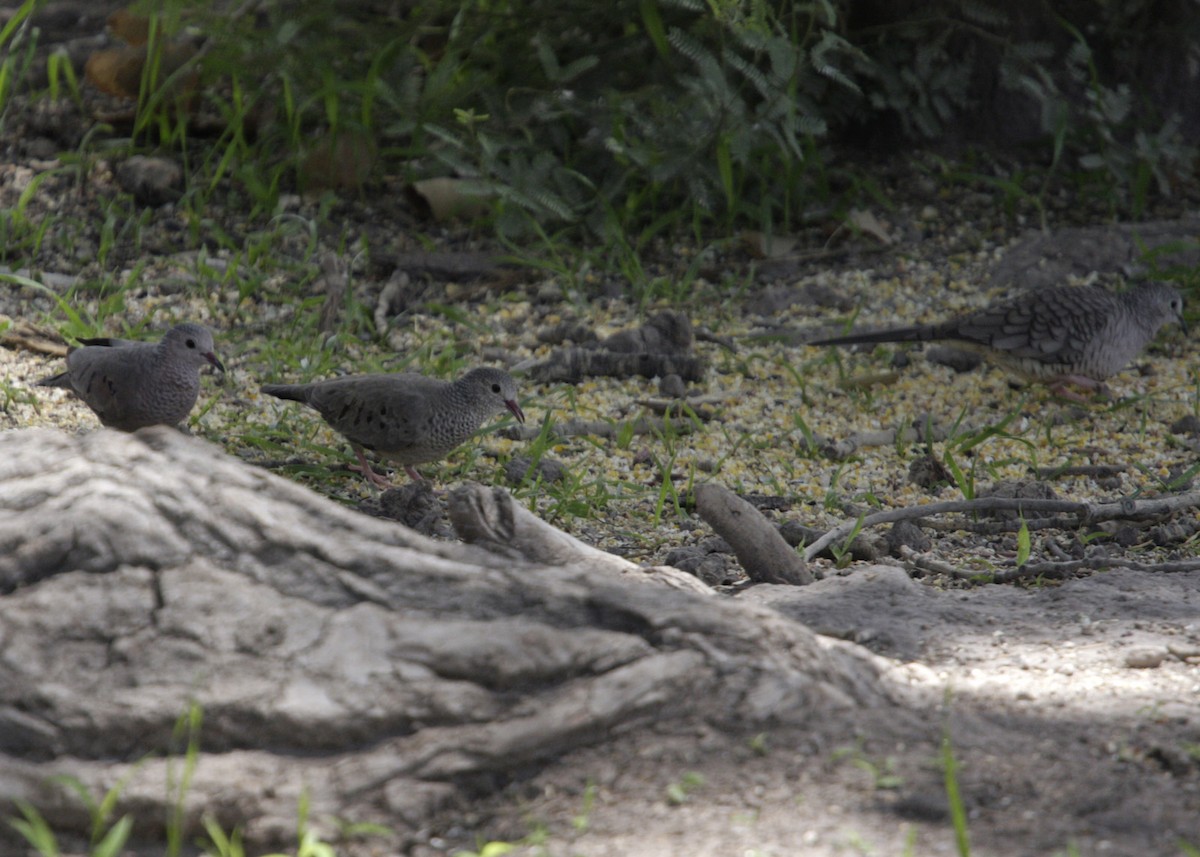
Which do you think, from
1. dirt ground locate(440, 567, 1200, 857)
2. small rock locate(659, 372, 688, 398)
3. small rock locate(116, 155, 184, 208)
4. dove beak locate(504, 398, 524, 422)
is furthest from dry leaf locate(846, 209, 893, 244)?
dirt ground locate(440, 567, 1200, 857)

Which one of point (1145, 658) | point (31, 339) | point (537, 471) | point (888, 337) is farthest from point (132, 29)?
point (1145, 658)

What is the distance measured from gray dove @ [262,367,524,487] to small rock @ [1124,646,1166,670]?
223cm

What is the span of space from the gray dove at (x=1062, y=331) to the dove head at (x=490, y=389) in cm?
166

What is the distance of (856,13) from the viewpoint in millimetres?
6707

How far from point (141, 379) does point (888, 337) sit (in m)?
3.09

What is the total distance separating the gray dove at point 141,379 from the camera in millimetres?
4125

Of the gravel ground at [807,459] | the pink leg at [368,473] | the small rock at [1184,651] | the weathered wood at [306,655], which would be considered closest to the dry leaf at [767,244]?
the gravel ground at [807,459]

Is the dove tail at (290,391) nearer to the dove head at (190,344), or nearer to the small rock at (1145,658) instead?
the dove head at (190,344)

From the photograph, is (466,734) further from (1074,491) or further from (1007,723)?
(1074,491)

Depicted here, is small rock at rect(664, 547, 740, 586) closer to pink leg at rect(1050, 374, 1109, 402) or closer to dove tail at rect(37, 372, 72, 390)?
dove tail at rect(37, 372, 72, 390)

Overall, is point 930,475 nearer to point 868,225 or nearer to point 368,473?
point 368,473

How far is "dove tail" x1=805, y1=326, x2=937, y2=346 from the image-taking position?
18.2 ft

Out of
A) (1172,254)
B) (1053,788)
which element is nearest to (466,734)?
(1053,788)

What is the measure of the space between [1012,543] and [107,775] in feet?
9.29
